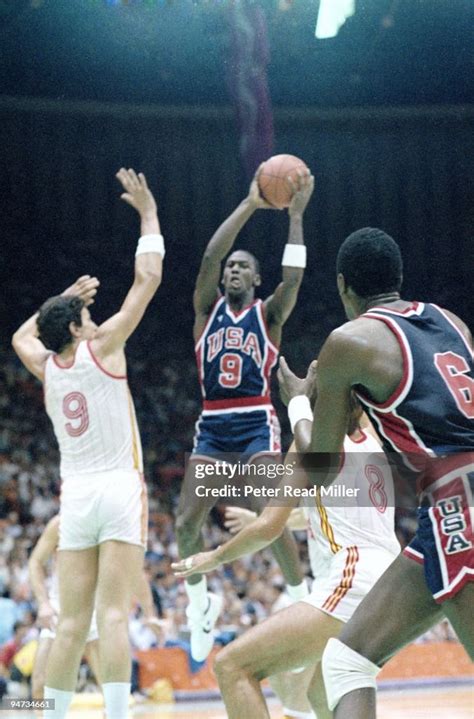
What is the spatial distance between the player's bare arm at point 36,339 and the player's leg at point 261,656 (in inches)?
93.9

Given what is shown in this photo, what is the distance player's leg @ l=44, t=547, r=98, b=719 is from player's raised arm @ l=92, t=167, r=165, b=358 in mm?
1188

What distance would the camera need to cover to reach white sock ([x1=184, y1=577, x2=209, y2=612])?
7.08m

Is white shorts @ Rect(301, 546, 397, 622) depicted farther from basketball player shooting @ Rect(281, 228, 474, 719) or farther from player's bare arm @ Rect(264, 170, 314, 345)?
player's bare arm @ Rect(264, 170, 314, 345)

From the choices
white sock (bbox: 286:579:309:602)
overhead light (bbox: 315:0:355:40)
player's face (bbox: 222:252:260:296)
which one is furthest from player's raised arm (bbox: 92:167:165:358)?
overhead light (bbox: 315:0:355:40)

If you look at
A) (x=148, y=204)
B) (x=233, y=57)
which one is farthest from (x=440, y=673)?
(x=233, y=57)

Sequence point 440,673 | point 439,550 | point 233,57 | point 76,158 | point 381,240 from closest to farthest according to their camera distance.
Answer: point 439,550, point 381,240, point 440,673, point 233,57, point 76,158

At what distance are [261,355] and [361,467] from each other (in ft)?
9.34

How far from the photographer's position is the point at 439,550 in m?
3.33

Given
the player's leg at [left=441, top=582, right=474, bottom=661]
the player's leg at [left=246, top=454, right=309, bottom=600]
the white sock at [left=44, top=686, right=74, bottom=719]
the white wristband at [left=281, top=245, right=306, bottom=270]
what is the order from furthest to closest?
the white wristband at [left=281, top=245, right=306, bottom=270], the player's leg at [left=246, top=454, right=309, bottom=600], the white sock at [left=44, top=686, right=74, bottom=719], the player's leg at [left=441, top=582, right=474, bottom=661]

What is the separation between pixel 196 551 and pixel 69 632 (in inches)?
76.2

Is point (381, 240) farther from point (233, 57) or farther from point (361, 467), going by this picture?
point (233, 57)

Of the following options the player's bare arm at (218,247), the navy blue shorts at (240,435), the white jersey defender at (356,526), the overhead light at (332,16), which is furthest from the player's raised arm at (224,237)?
the overhead light at (332,16)

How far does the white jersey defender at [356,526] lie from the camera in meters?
4.37

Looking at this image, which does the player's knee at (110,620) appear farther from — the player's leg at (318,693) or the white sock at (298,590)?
the white sock at (298,590)
